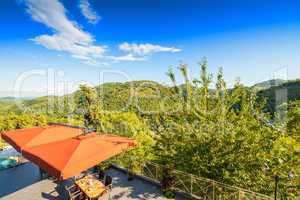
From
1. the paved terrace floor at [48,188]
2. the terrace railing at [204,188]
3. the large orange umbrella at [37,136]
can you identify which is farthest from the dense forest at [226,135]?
the large orange umbrella at [37,136]

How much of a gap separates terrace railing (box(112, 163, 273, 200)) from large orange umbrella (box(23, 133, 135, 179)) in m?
2.17

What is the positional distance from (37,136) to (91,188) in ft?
9.73

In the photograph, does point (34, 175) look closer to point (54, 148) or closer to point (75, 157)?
point (54, 148)

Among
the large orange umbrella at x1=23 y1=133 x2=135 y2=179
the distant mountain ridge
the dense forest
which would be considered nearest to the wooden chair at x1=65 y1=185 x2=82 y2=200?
the large orange umbrella at x1=23 y1=133 x2=135 y2=179

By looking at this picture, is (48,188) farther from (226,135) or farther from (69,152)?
(226,135)

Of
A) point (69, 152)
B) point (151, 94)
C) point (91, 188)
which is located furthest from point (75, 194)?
point (151, 94)

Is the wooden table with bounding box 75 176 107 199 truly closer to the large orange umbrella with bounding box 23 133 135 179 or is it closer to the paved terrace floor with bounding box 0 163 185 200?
the paved terrace floor with bounding box 0 163 185 200

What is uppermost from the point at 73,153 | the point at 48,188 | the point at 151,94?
the point at 151,94

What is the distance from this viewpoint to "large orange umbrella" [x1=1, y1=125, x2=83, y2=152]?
286 inches

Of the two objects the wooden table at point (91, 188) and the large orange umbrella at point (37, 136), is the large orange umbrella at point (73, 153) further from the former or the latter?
the wooden table at point (91, 188)

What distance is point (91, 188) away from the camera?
22.6 ft

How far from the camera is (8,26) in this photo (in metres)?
24.8

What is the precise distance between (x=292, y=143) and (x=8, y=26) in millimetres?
30685

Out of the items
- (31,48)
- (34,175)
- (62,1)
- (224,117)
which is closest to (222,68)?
(224,117)
